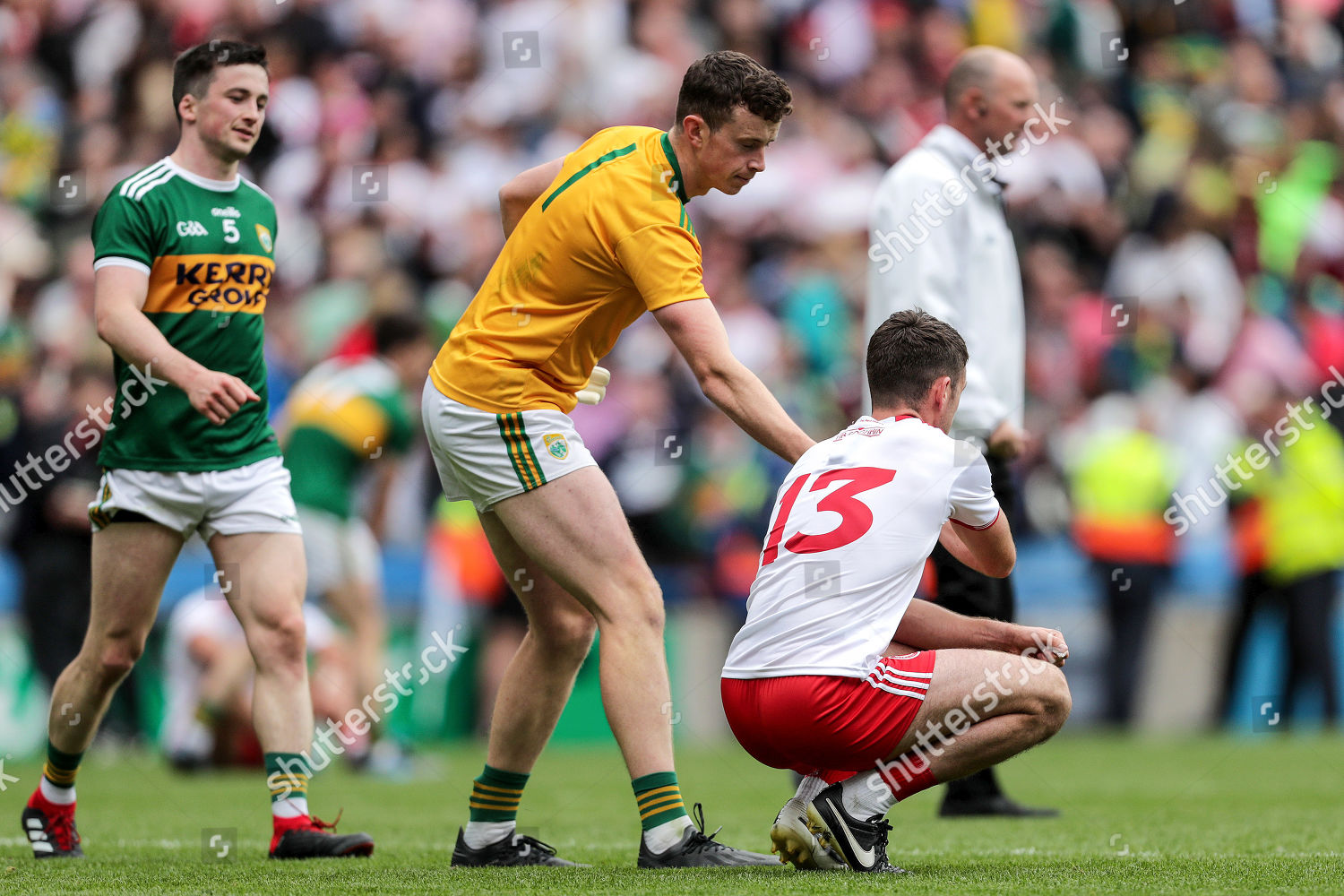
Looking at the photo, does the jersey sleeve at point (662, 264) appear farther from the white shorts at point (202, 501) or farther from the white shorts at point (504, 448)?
the white shorts at point (202, 501)

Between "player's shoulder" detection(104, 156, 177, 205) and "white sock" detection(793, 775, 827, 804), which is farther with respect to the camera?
"player's shoulder" detection(104, 156, 177, 205)

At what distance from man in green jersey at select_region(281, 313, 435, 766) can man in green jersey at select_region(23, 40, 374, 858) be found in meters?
3.83

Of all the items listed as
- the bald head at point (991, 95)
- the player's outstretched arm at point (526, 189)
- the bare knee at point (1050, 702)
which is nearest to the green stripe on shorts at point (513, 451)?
the player's outstretched arm at point (526, 189)

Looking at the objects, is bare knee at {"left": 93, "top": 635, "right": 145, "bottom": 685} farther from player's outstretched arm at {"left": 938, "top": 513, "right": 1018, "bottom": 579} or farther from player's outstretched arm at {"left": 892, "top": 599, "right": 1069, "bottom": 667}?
player's outstretched arm at {"left": 938, "top": 513, "right": 1018, "bottom": 579}

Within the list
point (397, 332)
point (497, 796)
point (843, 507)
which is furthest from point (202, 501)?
point (397, 332)

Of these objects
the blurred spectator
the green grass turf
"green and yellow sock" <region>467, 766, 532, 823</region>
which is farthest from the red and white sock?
the blurred spectator

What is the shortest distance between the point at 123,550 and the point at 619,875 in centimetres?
188

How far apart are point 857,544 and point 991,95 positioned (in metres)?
2.65

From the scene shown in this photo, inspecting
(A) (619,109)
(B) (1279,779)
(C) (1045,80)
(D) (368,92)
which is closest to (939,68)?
(C) (1045,80)

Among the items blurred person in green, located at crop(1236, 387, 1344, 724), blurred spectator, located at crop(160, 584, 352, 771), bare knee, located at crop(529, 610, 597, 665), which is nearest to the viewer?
bare knee, located at crop(529, 610, 597, 665)

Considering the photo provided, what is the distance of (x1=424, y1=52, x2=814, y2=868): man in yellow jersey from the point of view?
14.1 feet

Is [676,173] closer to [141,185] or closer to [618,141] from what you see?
[618,141]

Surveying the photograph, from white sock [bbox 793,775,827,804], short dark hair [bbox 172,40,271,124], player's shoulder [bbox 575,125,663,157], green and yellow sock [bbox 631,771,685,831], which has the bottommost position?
green and yellow sock [bbox 631,771,685,831]

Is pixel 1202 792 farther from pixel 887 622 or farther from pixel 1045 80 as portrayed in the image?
pixel 1045 80
